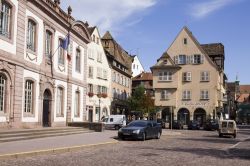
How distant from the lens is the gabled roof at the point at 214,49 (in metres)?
75.2

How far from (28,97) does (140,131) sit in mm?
8062

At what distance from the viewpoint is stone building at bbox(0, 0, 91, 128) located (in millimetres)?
25828

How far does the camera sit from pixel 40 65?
31.0 m

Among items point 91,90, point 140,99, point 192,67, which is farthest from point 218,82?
point 91,90

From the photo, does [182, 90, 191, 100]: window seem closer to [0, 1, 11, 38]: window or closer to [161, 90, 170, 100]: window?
[161, 90, 170, 100]: window

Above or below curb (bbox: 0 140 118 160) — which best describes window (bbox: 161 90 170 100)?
above

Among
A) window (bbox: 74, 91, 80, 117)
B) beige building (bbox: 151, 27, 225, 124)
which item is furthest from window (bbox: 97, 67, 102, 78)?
window (bbox: 74, 91, 80, 117)

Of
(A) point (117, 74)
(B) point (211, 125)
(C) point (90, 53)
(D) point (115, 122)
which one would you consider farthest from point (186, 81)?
(D) point (115, 122)

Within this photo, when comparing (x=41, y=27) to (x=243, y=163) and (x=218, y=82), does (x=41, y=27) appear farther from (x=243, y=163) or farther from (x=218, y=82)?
(x=218, y=82)

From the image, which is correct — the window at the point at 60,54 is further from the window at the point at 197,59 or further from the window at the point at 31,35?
the window at the point at 197,59

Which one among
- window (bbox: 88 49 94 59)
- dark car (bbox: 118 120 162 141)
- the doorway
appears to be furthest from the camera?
window (bbox: 88 49 94 59)

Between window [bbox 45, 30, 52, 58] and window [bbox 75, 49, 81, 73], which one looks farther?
window [bbox 75, 49, 81, 73]

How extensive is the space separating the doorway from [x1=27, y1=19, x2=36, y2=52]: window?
444 cm

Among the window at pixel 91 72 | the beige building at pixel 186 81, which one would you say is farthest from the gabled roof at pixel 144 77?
the window at pixel 91 72
